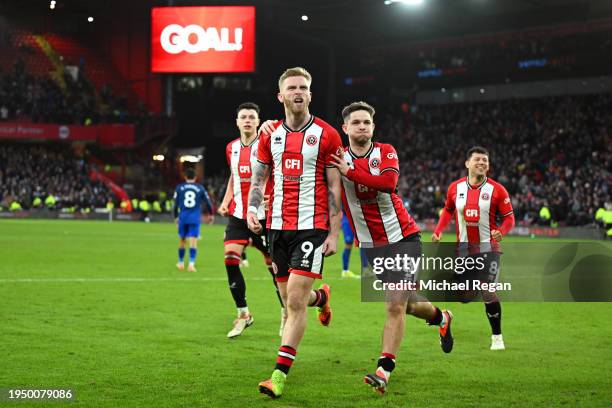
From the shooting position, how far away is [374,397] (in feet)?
23.1

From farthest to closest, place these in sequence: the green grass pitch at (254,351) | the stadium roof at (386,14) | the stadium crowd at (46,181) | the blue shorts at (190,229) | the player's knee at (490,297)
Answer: the stadium crowd at (46,181), the stadium roof at (386,14), the blue shorts at (190,229), the player's knee at (490,297), the green grass pitch at (254,351)

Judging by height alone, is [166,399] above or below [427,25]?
below

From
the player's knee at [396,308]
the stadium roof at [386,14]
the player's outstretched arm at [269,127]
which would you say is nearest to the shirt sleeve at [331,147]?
the player's outstretched arm at [269,127]

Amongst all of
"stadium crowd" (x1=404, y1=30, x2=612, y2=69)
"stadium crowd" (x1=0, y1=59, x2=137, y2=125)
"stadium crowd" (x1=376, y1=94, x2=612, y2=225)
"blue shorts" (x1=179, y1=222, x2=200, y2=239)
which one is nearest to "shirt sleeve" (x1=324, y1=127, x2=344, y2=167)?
"blue shorts" (x1=179, y1=222, x2=200, y2=239)

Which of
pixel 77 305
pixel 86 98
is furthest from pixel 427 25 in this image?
pixel 77 305

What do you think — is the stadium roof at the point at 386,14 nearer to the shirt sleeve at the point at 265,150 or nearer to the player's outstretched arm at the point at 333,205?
the shirt sleeve at the point at 265,150

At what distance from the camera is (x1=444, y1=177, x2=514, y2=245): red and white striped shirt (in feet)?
34.2

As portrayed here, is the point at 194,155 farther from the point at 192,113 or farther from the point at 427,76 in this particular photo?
the point at 427,76

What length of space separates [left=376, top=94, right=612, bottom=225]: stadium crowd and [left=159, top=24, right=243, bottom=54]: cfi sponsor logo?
40.1 ft

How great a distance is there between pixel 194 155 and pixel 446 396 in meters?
54.0

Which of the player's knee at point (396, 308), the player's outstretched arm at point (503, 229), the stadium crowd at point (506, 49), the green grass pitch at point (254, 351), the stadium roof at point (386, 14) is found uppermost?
the stadium roof at point (386, 14)

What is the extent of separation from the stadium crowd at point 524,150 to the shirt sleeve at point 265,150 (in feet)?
105

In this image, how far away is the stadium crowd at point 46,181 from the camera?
52838 millimetres

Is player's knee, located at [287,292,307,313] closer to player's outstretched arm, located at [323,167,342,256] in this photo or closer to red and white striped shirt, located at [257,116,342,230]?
player's outstretched arm, located at [323,167,342,256]
